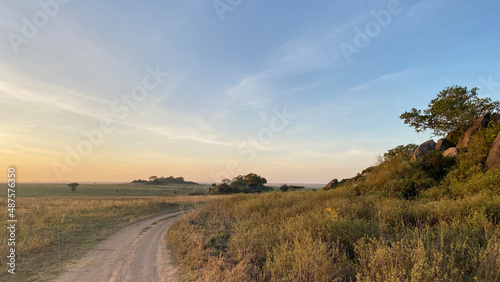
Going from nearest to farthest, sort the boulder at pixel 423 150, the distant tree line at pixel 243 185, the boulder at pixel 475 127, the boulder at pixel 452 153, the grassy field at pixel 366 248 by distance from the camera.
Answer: the grassy field at pixel 366 248 < the boulder at pixel 452 153 < the boulder at pixel 475 127 < the boulder at pixel 423 150 < the distant tree line at pixel 243 185

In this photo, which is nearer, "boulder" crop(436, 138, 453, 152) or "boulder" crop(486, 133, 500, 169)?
"boulder" crop(486, 133, 500, 169)

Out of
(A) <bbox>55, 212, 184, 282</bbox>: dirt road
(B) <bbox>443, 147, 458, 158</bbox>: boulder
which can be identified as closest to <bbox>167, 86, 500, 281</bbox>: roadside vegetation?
(B) <bbox>443, 147, 458, 158</bbox>: boulder

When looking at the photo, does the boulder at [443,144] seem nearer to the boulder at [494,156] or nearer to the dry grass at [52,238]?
the boulder at [494,156]

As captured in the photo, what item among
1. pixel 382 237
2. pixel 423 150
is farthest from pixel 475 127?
pixel 382 237

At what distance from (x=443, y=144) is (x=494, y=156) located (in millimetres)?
8237

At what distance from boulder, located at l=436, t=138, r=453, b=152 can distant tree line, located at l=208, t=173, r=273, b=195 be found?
56.2 m

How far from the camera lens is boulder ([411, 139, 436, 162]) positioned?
2077 cm

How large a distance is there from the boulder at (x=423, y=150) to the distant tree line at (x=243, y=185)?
5557 cm

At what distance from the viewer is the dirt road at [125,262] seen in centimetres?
795

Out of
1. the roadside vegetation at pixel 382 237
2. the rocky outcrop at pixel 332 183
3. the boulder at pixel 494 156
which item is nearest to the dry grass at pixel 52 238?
the roadside vegetation at pixel 382 237

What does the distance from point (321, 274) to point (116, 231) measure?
15336mm

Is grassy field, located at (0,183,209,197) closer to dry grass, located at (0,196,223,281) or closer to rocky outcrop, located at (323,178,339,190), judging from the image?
dry grass, located at (0,196,223,281)

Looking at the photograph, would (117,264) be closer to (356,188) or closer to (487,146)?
(356,188)

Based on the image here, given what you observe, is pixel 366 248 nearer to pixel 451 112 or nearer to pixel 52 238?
pixel 52 238
